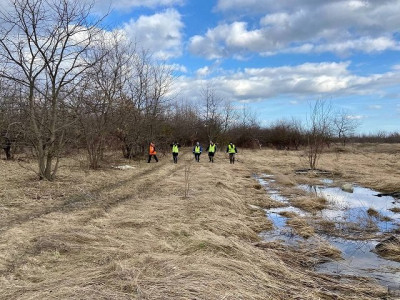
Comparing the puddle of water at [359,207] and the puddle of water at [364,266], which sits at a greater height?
the puddle of water at [359,207]

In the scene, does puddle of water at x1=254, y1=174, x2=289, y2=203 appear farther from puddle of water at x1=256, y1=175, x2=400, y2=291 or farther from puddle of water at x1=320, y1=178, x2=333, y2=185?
puddle of water at x1=320, y1=178, x2=333, y2=185

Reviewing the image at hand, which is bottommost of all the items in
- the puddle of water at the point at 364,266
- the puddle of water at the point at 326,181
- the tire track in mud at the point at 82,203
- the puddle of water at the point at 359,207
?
the puddle of water at the point at 364,266

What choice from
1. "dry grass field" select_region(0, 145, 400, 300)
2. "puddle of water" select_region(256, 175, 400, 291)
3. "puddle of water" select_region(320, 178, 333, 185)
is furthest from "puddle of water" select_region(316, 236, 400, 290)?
"puddle of water" select_region(320, 178, 333, 185)

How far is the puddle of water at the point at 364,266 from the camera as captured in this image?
212 inches

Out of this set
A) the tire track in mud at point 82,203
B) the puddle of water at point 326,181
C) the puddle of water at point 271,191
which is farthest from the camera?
the puddle of water at point 326,181

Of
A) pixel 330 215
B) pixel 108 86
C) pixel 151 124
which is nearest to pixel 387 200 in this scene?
pixel 330 215

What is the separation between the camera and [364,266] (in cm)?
591

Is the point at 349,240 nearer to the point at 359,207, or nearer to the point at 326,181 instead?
the point at 359,207

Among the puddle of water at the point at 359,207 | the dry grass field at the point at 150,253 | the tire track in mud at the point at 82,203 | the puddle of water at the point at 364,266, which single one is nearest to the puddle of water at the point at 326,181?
the puddle of water at the point at 359,207

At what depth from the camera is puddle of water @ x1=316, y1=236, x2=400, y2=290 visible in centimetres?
539

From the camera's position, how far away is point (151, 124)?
26000 millimetres

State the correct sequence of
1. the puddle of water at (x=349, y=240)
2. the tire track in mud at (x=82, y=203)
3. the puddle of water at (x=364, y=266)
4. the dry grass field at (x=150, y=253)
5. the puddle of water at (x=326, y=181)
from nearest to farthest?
the dry grass field at (x=150, y=253) → the puddle of water at (x=364, y=266) → the puddle of water at (x=349, y=240) → the tire track in mud at (x=82, y=203) → the puddle of water at (x=326, y=181)

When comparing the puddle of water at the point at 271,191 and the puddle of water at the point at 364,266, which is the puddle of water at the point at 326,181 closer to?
the puddle of water at the point at 271,191

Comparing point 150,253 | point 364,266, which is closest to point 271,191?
point 364,266
